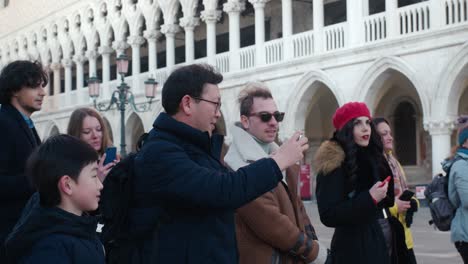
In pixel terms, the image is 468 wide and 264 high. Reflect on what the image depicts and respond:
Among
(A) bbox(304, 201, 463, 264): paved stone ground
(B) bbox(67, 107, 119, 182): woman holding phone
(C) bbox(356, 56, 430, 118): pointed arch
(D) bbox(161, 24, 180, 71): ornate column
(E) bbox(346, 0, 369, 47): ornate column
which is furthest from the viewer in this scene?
(D) bbox(161, 24, 180, 71): ornate column

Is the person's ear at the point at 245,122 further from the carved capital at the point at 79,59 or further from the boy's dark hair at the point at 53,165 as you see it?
the carved capital at the point at 79,59

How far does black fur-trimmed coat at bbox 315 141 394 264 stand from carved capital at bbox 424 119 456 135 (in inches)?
468

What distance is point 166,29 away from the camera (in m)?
24.2

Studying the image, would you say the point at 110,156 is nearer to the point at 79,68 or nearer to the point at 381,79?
the point at 381,79

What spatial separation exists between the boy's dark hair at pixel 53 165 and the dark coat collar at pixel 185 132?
0.35 m

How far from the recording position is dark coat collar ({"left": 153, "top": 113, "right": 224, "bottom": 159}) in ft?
8.50

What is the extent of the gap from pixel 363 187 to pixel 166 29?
2087 centimetres

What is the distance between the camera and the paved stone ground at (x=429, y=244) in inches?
343

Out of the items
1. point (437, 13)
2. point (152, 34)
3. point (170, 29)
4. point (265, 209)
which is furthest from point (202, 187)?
point (152, 34)

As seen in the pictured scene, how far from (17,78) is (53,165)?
4.73 feet

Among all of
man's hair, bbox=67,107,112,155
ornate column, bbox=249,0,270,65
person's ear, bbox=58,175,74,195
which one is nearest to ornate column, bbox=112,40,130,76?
ornate column, bbox=249,0,270,65

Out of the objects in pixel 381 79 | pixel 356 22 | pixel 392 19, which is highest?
pixel 356 22

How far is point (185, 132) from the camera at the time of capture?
2590mm

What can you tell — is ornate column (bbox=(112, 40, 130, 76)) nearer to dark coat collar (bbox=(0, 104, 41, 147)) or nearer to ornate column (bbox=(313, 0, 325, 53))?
ornate column (bbox=(313, 0, 325, 53))
